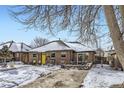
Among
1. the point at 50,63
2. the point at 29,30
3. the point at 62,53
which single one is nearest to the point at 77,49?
the point at 62,53

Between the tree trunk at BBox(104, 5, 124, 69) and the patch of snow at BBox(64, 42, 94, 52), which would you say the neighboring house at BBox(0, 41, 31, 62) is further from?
the tree trunk at BBox(104, 5, 124, 69)

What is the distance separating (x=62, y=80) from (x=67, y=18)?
69cm

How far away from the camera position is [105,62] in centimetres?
270

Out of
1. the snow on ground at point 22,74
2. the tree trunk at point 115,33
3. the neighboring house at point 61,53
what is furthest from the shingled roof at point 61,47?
the tree trunk at point 115,33

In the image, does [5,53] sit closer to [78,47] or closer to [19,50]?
[19,50]

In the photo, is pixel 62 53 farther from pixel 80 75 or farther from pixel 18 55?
pixel 18 55

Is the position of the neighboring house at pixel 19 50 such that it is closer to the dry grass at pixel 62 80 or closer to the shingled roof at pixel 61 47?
the shingled roof at pixel 61 47

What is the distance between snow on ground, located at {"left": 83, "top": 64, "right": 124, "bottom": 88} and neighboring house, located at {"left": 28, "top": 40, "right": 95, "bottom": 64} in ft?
0.47

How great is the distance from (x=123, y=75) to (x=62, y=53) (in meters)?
0.72

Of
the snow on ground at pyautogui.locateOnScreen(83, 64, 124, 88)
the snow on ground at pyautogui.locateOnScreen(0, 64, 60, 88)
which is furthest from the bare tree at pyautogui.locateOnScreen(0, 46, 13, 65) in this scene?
the snow on ground at pyautogui.locateOnScreen(83, 64, 124, 88)

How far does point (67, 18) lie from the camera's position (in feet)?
8.93

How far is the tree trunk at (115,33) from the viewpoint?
249cm

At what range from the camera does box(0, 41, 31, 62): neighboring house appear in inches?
102

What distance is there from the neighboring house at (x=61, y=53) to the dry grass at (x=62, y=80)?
121mm
